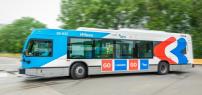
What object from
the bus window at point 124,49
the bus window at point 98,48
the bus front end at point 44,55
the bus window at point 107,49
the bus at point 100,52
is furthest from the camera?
the bus window at point 124,49

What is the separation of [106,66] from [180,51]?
599cm

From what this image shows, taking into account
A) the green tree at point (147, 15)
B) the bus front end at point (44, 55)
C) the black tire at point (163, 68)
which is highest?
the green tree at point (147, 15)

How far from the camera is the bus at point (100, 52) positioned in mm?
14398

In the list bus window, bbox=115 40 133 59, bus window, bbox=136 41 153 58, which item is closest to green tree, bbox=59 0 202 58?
bus window, bbox=136 41 153 58

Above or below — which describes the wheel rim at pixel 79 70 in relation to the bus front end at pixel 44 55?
below

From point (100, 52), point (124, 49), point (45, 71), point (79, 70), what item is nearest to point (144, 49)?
point (124, 49)

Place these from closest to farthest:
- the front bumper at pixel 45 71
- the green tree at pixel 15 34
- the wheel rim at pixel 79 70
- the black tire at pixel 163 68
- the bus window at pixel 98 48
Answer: the front bumper at pixel 45 71 → the wheel rim at pixel 79 70 → the bus window at pixel 98 48 → the black tire at pixel 163 68 → the green tree at pixel 15 34

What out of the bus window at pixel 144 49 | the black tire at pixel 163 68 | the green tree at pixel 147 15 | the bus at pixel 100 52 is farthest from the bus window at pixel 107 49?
the green tree at pixel 147 15

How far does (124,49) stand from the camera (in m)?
17.6

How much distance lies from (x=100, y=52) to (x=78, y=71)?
1708 mm

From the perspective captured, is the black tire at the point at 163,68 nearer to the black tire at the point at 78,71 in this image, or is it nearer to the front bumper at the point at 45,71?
the black tire at the point at 78,71

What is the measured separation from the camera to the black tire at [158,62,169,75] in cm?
1902

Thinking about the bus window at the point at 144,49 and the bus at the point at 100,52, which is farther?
the bus window at the point at 144,49

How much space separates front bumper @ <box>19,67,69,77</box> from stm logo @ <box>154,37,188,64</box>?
6.39 m
